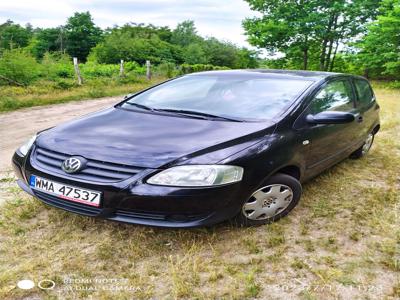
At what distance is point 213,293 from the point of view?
2184mm

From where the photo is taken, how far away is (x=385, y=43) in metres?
19.2

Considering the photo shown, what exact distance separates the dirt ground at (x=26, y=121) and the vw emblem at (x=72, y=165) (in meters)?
1.49

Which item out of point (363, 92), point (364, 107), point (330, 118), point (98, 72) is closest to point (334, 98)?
point (330, 118)

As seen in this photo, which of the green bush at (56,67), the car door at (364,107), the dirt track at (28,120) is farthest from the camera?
A: the green bush at (56,67)

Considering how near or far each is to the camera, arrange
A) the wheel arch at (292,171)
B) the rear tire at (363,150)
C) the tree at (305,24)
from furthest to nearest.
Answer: the tree at (305,24)
the rear tire at (363,150)
the wheel arch at (292,171)

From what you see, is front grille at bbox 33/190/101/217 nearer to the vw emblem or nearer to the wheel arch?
the vw emblem

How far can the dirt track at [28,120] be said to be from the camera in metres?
5.63

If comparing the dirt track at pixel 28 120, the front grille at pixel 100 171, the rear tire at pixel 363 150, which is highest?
the front grille at pixel 100 171

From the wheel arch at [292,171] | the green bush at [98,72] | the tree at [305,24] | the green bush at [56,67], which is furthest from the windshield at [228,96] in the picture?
the tree at [305,24]

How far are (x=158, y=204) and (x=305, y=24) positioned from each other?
2691 centimetres

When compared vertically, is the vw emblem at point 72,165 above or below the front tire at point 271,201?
above

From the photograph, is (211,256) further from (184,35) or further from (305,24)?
(184,35)

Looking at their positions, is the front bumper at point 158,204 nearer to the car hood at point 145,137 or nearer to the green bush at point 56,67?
the car hood at point 145,137

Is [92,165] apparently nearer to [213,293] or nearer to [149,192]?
[149,192]
